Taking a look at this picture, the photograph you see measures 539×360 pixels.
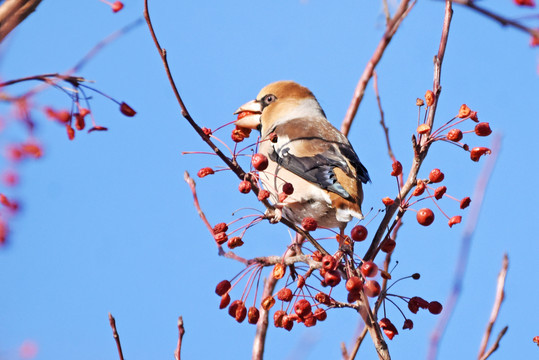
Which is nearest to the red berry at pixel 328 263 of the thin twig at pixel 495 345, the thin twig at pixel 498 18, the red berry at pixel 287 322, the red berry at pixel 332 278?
the red berry at pixel 332 278

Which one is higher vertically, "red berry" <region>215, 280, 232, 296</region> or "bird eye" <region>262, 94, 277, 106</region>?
"bird eye" <region>262, 94, 277, 106</region>

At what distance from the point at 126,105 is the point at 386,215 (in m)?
1.19

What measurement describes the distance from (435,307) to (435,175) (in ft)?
2.06

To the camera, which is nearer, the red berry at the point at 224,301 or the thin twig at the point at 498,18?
the thin twig at the point at 498,18

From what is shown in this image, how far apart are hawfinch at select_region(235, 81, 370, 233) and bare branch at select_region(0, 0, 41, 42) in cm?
148

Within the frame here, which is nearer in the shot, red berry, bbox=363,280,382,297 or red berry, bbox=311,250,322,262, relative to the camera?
red berry, bbox=363,280,382,297

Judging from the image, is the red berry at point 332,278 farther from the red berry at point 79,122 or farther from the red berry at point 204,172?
the red berry at point 79,122

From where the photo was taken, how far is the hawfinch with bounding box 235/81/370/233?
138 inches

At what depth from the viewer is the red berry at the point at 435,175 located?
8.15 ft

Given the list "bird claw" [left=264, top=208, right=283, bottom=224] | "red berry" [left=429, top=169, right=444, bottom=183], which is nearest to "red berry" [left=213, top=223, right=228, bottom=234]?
"bird claw" [left=264, top=208, right=283, bottom=224]

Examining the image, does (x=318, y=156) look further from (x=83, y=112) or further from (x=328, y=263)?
(x=83, y=112)

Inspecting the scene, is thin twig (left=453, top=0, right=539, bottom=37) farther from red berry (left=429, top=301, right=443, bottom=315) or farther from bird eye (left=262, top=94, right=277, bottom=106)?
bird eye (left=262, top=94, right=277, bottom=106)

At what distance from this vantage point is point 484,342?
92.1 inches

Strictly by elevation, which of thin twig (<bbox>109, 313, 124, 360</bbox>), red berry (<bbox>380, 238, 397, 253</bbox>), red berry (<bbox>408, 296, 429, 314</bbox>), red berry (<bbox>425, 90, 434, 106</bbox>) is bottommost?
thin twig (<bbox>109, 313, 124, 360</bbox>)
